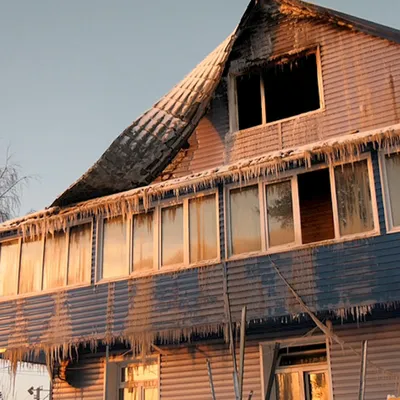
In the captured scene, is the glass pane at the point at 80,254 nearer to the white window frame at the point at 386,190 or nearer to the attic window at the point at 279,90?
the attic window at the point at 279,90

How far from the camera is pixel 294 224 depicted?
12094mm

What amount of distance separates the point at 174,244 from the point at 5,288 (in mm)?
4479

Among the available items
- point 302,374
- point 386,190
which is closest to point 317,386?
point 302,374

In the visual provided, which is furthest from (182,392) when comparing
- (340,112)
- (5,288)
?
(340,112)

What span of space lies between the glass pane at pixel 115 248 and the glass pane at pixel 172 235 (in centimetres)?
91

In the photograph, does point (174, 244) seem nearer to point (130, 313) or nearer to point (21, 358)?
point (130, 313)

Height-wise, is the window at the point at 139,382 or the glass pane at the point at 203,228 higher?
the glass pane at the point at 203,228

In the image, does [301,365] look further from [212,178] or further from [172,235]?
[212,178]

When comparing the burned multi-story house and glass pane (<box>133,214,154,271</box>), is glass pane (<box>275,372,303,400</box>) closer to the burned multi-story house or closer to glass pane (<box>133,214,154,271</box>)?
the burned multi-story house

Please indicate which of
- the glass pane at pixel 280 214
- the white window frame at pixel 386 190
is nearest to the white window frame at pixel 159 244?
the glass pane at pixel 280 214

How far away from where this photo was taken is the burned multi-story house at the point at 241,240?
1149cm

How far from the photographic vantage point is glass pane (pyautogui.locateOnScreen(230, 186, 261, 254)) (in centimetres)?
1248

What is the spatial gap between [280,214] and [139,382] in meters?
5.16

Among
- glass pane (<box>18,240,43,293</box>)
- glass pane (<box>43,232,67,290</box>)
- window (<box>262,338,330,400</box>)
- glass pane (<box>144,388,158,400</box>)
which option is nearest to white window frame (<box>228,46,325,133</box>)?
glass pane (<box>43,232,67,290</box>)
